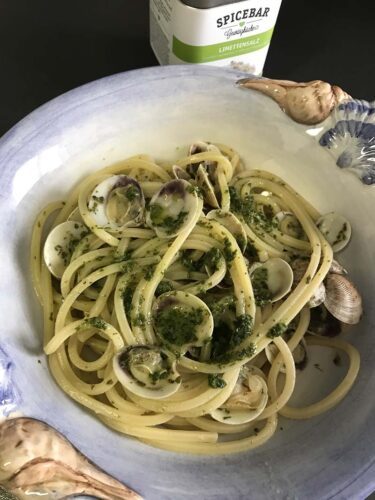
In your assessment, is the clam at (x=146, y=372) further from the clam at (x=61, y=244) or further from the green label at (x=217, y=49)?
the green label at (x=217, y=49)

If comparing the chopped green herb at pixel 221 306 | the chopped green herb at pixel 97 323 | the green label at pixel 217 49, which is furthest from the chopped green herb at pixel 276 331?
the green label at pixel 217 49

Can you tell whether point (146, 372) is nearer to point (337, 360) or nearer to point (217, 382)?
point (217, 382)

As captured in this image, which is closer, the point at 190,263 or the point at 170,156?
the point at 190,263

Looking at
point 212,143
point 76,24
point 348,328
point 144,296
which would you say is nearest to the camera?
point 144,296

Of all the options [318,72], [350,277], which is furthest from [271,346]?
[318,72]

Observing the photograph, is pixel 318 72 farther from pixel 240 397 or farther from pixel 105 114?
pixel 240 397

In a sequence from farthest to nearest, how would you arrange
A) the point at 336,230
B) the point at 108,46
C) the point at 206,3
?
the point at 108,46 → the point at 336,230 → the point at 206,3

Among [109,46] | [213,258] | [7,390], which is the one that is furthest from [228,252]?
[109,46]
